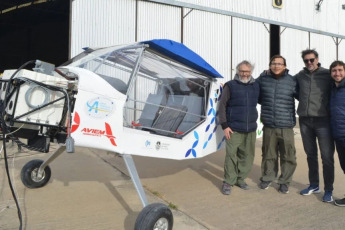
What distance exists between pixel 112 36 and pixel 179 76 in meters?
6.30

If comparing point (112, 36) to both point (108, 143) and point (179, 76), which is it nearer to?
point (179, 76)

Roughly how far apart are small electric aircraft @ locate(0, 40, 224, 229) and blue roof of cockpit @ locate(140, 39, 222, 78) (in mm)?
11

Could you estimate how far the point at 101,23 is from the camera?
9.39 m

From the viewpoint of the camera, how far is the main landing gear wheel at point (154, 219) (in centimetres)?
279

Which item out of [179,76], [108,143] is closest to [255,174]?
[179,76]

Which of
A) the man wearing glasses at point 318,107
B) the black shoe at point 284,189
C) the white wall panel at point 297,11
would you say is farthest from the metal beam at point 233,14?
the black shoe at point 284,189

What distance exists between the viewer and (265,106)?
14.0ft

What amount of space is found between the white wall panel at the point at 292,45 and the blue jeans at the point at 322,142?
33.8 ft

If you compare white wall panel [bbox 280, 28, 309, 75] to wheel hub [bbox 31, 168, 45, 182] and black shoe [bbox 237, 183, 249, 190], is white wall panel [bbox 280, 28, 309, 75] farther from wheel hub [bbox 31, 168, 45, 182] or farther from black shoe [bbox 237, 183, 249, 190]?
wheel hub [bbox 31, 168, 45, 182]

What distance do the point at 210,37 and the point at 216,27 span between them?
46cm

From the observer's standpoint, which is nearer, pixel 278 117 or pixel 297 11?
pixel 278 117

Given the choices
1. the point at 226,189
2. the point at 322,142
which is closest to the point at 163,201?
the point at 226,189

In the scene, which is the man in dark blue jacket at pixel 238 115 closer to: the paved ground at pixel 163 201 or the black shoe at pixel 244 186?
the black shoe at pixel 244 186

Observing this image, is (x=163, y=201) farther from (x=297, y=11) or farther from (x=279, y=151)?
(x=297, y=11)
